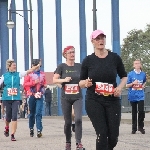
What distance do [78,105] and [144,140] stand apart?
2346 mm

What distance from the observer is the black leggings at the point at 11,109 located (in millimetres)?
13062

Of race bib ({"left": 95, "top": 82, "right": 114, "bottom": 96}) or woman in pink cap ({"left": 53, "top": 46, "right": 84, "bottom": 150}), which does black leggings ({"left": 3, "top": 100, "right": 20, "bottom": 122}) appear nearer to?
woman in pink cap ({"left": 53, "top": 46, "right": 84, "bottom": 150})

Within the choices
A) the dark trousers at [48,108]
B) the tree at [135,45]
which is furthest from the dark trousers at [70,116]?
the tree at [135,45]

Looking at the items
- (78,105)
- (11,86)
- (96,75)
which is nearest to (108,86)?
(96,75)

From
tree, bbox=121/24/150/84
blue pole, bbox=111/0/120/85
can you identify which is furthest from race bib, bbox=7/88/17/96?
tree, bbox=121/24/150/84

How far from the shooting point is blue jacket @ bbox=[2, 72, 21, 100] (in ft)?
43.2

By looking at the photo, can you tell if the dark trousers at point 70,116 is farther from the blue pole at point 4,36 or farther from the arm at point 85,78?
the blue pole at point 4,36

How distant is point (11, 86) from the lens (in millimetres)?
13211

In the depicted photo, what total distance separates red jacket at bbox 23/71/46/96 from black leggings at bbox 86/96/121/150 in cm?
637

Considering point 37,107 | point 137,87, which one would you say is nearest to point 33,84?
point 37,107

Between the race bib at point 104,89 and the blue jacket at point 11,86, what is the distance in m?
5.98

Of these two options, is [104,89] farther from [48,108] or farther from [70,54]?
[48,108]

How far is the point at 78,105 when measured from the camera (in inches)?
406

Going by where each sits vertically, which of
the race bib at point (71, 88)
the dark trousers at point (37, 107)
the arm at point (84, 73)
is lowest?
the dark trousers at point (37, 107)
